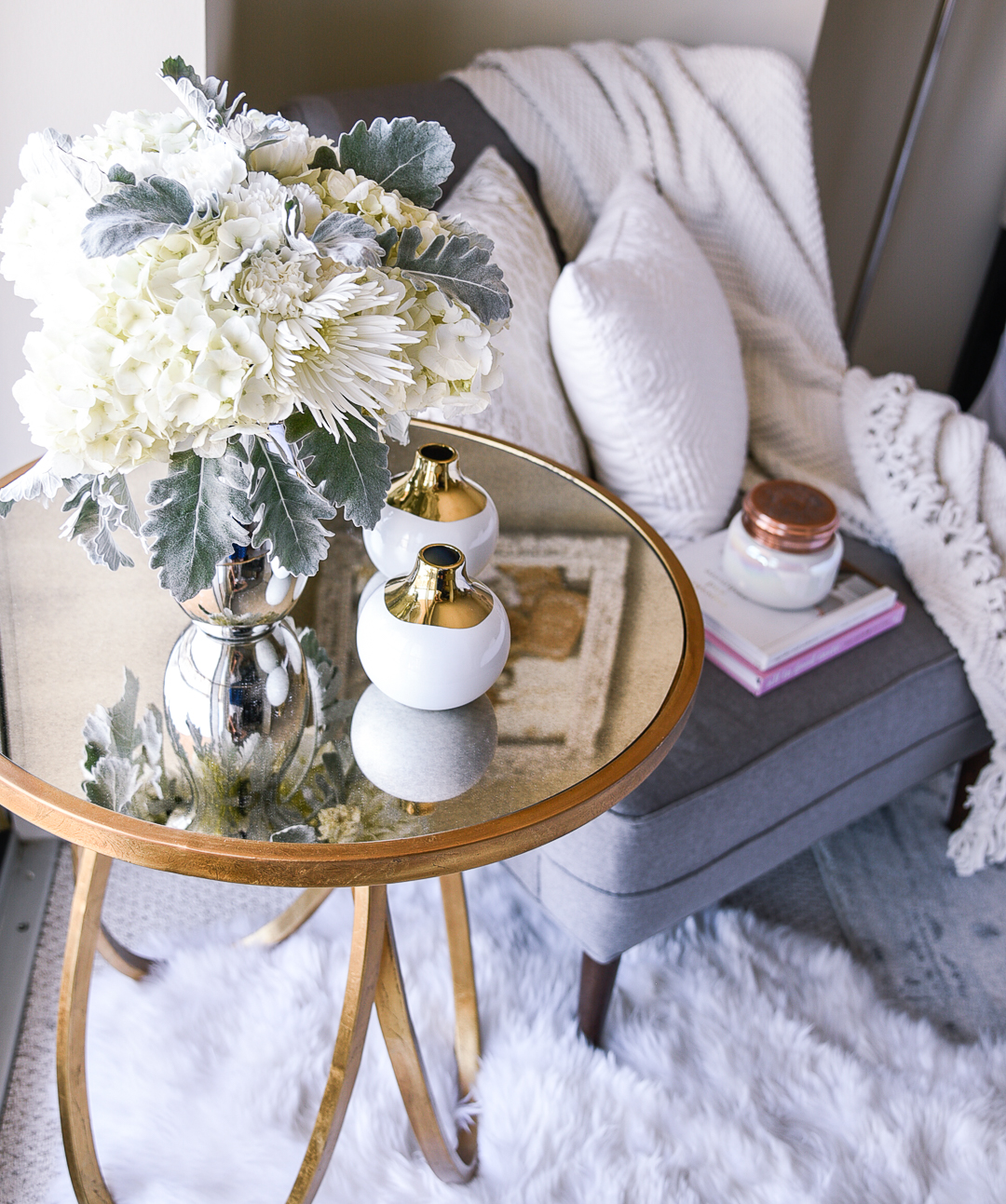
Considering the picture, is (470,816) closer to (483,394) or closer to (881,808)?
(483,394)

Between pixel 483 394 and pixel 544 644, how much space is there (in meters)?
0.26

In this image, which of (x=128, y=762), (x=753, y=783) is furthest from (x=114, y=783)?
(x=753, y=783)

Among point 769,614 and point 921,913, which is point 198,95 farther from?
point 921,913

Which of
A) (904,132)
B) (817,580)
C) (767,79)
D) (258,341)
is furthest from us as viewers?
(904,132)

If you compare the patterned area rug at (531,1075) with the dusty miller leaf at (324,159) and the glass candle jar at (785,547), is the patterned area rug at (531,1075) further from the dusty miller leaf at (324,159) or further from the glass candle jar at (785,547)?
the dusty miller leaf at (324,159)

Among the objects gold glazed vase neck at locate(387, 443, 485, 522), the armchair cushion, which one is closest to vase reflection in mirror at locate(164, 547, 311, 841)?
gold glazed vase neck at locate(387, 443, 485, 522)

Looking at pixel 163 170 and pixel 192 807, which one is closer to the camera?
pixel 163 170

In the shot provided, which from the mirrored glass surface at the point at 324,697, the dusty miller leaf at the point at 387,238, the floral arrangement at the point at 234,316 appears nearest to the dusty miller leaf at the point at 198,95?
the floral arrangement at the point at 234,316

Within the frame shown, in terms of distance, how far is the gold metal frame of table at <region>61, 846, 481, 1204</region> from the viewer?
2.61ft

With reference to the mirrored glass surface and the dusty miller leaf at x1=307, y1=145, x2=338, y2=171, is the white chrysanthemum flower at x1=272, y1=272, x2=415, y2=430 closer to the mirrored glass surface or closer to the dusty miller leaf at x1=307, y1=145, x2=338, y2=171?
the dusty miller leaf at x1=307, y1=145, x2=338, y2=171

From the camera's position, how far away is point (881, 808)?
1.54 m

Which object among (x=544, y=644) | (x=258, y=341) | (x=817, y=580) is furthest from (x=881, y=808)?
(x=258, y=341)

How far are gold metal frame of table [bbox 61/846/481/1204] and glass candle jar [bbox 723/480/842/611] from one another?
1.55 feet

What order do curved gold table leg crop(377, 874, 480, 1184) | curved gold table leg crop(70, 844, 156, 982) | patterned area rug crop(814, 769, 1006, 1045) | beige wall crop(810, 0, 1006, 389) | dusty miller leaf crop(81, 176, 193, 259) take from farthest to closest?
1. beige wall crop(810, 0, 1006, 389)
2. patterned area rug crop(814, 769, 1006, 1045)
3. curved gold table leg crop(70, 844, 156, 982)
4. curved gold table leg crop(377, 874, 480, 1184)
5. dusty miller leaf crop(81, 176, 193, 259)
